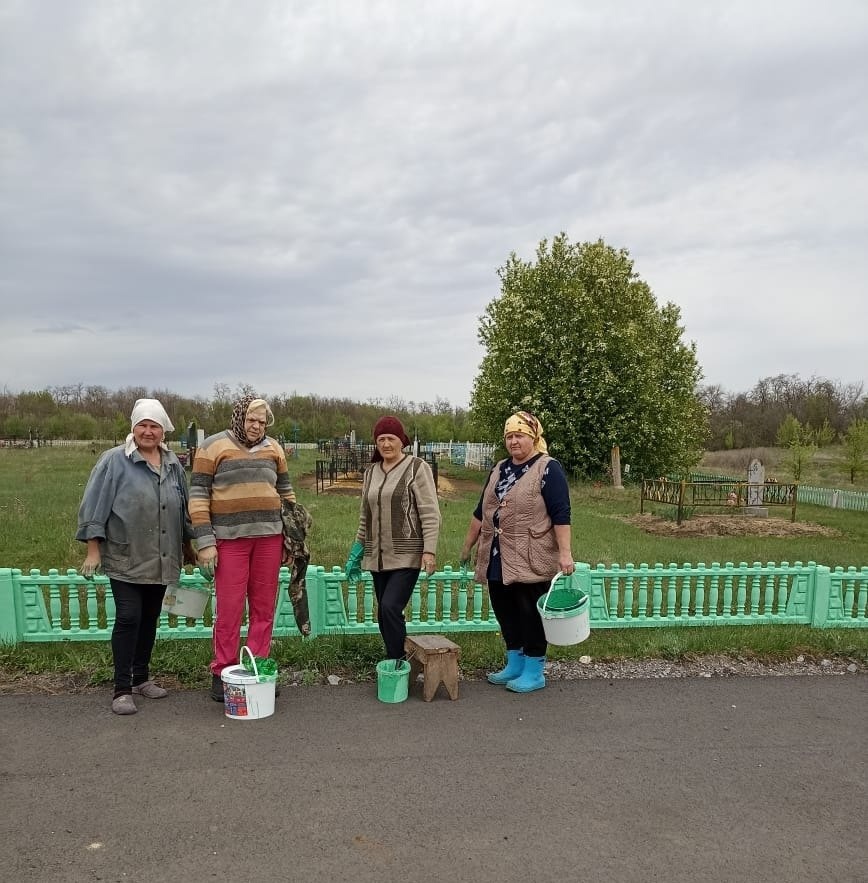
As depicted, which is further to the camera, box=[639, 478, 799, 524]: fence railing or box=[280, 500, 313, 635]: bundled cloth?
box=[639, 478, 799, 524]: fence railing

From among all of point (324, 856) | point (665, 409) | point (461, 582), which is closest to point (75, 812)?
point (324, 856)

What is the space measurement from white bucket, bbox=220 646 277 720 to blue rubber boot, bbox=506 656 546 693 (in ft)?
5.12

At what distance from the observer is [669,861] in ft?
8.96

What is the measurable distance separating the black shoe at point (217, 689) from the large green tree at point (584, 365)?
71.8 feet

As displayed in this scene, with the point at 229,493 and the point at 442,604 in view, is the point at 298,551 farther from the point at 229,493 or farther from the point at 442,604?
the point at 442,604

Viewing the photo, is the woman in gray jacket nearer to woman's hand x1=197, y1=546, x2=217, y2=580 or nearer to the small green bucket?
woman's hand x1=197, y1=546, x2=217, y2=580

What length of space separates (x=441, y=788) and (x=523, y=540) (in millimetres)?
1581

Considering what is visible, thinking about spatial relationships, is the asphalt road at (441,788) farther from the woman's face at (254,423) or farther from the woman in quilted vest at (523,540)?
the woman's face at (254,423)

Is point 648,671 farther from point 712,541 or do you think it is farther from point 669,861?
point 712,541

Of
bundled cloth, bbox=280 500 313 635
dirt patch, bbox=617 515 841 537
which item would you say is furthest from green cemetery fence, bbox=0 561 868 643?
dirt patch, bbox=617 515 841 537

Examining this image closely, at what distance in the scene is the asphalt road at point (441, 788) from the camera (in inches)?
106

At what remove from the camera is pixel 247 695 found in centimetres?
392

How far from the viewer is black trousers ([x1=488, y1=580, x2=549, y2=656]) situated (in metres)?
4.43

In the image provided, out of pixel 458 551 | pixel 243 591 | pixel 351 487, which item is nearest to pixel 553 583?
pixel 243 591
